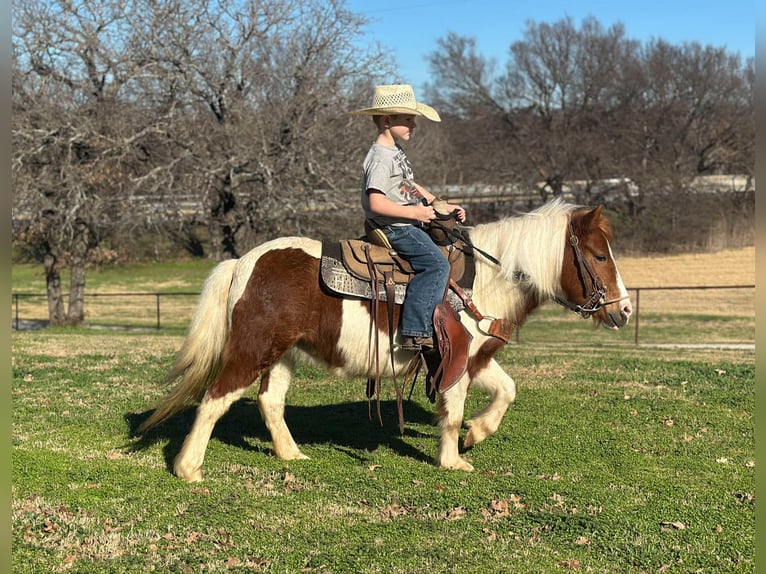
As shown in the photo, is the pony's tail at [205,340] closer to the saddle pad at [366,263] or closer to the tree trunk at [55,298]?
the saddle pad at [366,263]

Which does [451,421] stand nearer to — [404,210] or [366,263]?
[366,263]

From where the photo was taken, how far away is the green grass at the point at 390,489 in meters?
4.46

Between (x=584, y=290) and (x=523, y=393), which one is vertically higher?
(x=584, y=290)

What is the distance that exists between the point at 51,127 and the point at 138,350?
894 centimetres

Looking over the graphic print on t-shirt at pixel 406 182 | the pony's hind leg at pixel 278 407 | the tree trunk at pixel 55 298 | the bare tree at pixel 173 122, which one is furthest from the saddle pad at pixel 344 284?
the tree trunk at pixel 55 298

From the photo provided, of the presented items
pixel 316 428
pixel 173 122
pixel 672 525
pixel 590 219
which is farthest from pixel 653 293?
pixel 672 525

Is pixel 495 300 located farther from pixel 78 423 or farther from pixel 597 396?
pixel 78 423

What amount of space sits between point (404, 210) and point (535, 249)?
1.12m

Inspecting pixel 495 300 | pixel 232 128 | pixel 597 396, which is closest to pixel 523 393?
pixel 597 396

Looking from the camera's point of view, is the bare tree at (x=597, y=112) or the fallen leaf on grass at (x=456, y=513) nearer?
the fallen leaf on grass at (x=456, y=513)

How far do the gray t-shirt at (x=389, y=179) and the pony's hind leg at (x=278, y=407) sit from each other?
1.56m

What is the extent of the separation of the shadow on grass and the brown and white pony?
73cm

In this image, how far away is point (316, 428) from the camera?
7.71 metres

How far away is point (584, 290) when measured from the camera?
612 centimetres
